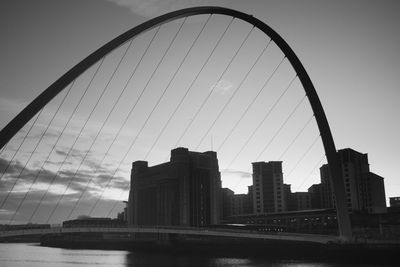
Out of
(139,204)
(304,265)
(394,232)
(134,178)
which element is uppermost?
(134,178)

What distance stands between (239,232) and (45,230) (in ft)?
82.2

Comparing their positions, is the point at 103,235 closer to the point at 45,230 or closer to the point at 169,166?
the point at 169,166

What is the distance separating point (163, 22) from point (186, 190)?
5517 inches

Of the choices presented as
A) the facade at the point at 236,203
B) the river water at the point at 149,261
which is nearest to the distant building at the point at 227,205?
the facade at the point at 236,203

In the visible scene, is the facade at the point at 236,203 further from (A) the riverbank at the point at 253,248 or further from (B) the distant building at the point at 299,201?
(A) the riverbank at the point at 253,248

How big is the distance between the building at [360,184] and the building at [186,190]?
57971mm

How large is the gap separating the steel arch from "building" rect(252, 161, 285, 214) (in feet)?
337

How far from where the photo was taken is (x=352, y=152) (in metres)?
122

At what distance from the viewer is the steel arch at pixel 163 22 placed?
27.2 m

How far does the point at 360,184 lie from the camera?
118 m

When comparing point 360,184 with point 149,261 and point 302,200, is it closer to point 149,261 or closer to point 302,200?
point 302,200

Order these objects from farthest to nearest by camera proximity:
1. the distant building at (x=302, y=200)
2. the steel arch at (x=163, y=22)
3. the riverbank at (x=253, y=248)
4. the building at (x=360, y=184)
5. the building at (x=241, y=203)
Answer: the building at (x=241, y=203) < the distant building at (x=302, y=200) < the building at (x=360, y=184) < the riverbank at (x=253, y=248) < the steel arch at (x=163, y=22)

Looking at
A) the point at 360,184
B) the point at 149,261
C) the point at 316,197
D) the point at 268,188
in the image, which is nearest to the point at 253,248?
the point at 149,261

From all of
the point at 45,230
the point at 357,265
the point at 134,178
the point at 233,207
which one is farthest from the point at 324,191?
the point at 45,230
